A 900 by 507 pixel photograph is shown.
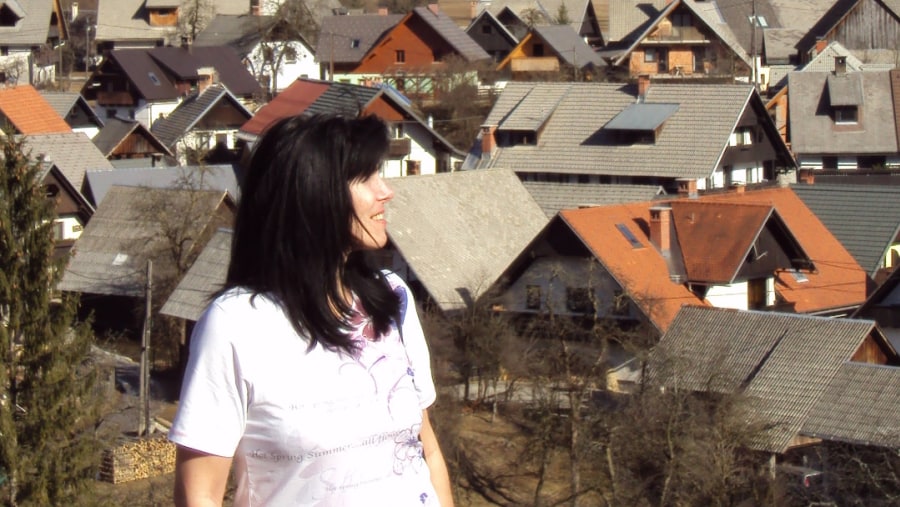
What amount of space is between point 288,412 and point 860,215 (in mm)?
18544

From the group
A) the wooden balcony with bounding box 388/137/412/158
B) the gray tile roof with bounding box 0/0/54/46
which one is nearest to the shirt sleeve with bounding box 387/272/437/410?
the wooden balcony with bounding box 388/137/412/158

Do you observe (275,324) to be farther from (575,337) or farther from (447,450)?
(575,337)

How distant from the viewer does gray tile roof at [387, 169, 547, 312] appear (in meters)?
16.4

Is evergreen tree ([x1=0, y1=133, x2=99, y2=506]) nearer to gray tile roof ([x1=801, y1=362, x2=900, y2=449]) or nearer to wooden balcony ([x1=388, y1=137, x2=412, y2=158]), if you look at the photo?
gray tile roof ([x1=801, y1=362, x2=900, y2=449])

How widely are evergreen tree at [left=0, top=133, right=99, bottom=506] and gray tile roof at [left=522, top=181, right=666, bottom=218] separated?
40.0ft

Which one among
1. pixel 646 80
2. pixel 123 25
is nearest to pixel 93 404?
pixel 646 80

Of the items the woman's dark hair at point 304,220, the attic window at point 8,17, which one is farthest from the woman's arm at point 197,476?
the attic window at point 8,17

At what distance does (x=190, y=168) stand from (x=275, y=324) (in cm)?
1978

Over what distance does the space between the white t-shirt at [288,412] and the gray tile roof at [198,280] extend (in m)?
13.7

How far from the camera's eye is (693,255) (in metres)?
15.6

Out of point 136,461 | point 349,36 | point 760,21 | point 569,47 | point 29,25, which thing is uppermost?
point 29,25

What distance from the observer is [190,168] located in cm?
2091

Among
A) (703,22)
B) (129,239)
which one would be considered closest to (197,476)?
(129,239)

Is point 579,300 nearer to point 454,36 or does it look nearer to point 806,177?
point 806,177
